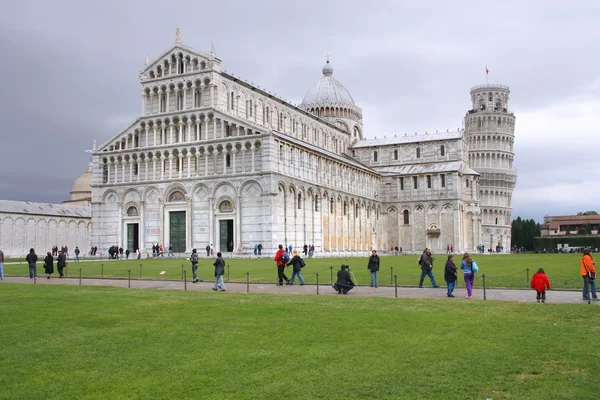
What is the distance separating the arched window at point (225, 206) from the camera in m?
62.5

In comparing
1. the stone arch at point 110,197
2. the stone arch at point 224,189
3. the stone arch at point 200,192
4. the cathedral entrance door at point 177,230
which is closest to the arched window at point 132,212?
the stone arch at point 110,197

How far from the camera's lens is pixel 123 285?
98.1 feet

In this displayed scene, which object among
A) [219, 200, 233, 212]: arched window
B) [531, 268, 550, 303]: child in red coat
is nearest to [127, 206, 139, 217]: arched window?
[219, 200, 233, 212]: arched window

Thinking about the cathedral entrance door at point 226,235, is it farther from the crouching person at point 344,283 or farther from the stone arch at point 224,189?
the crouching person at point 344,283

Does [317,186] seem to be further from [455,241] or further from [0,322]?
[0,322]

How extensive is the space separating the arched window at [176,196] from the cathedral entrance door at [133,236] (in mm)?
5541

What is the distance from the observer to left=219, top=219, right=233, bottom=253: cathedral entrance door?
62438mm

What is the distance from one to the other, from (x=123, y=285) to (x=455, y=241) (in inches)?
2593

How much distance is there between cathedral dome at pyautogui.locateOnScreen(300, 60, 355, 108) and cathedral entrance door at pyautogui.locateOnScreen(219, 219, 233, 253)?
39941 mm

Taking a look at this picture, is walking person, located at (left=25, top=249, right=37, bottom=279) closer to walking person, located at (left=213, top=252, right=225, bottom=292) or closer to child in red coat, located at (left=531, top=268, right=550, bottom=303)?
walking person, located at (left=213, top=252, right=225, bottom=292)

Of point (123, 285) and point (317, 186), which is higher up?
point (317, 186)

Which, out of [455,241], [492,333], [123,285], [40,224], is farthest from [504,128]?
[492,333]

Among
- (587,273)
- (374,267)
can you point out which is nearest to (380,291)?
(374,267)

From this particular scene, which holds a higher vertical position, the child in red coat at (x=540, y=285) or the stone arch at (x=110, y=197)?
the stone arch at (x=110, y=197)
